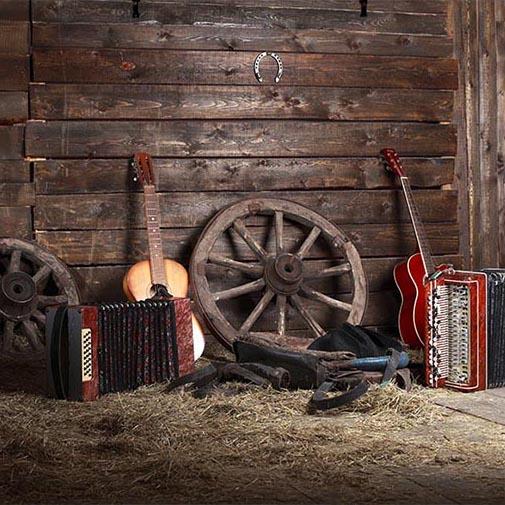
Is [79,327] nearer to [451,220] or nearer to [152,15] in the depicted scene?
[152,15]

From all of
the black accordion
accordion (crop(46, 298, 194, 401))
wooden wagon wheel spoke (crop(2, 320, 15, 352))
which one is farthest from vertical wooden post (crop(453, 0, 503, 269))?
wooden wagon wheel spoke (crop(2, 320, 15, 352))

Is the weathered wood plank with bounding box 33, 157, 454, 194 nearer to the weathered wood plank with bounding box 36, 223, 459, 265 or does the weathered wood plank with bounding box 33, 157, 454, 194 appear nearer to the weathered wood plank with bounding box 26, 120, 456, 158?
the weathered wood plank with bounding box 26, 120, 456, 158

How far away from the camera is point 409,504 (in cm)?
306

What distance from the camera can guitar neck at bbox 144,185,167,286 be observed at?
5660 mm

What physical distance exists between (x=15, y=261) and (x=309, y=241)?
169 cm

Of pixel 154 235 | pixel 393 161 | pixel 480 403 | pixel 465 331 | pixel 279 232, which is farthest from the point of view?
pixel 393 161

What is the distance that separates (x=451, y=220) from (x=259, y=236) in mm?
1293

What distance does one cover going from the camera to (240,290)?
236 inches

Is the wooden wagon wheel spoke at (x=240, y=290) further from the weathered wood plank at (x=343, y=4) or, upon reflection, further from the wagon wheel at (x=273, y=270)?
the weathered wood plank at (x=343, y=4)

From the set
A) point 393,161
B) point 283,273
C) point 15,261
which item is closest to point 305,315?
point 283,273

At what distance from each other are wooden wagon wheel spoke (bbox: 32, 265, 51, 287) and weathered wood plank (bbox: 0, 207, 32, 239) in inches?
11.6

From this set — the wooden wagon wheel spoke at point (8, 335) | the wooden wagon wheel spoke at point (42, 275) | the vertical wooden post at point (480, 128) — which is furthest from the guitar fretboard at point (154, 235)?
the vertical wooden post at point (480, 128)

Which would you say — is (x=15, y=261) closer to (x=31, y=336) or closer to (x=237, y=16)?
(x=31, y=336)

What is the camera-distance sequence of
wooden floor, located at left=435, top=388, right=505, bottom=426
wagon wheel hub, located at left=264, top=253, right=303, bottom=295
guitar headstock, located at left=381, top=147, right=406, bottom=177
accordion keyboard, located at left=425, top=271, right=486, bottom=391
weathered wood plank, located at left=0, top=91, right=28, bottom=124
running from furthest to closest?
guitar headstock, located at left=381, top=147, right=406, bottom=177, wagon wheel hub, located at left=264, top=253, right=303, bottom=295, weathered wood plank, located at left=0, top=91, right=28, bottom=124, accordion keyboard, located at left=425, top=271, right=486, bottom=391, wooden floor, located at left=435, top=388, right=505, bottom=426
